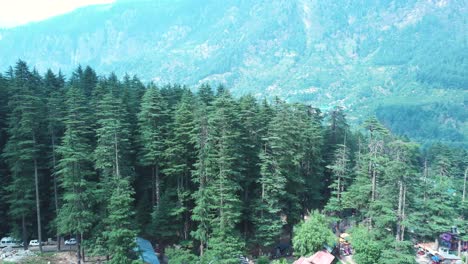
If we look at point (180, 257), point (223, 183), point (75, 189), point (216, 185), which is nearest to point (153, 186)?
point (216, 185)

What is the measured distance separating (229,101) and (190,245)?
1411cm

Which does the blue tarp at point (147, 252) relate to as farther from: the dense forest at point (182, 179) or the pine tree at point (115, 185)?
the pine tree at point (115, 185)

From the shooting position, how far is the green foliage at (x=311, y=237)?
121 ft

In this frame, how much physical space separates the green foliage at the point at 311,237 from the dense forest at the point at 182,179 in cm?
13

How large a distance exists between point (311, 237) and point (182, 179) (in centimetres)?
1338

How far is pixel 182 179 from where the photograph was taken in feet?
127

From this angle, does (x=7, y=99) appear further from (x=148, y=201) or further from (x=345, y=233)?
(x=345, y=233)

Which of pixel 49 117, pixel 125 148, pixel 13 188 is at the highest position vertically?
pixel 49 117

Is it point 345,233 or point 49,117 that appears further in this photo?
point 345,233

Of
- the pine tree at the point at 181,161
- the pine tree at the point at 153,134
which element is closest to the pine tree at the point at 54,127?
the pine tree at the point at 153,134

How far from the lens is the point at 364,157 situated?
42594mm

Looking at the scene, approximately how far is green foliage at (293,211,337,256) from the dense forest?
0.13 metres

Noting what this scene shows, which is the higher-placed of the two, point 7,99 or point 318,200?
point 7,99

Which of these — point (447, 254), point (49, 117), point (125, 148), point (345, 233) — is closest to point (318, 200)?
point (345, 233)
